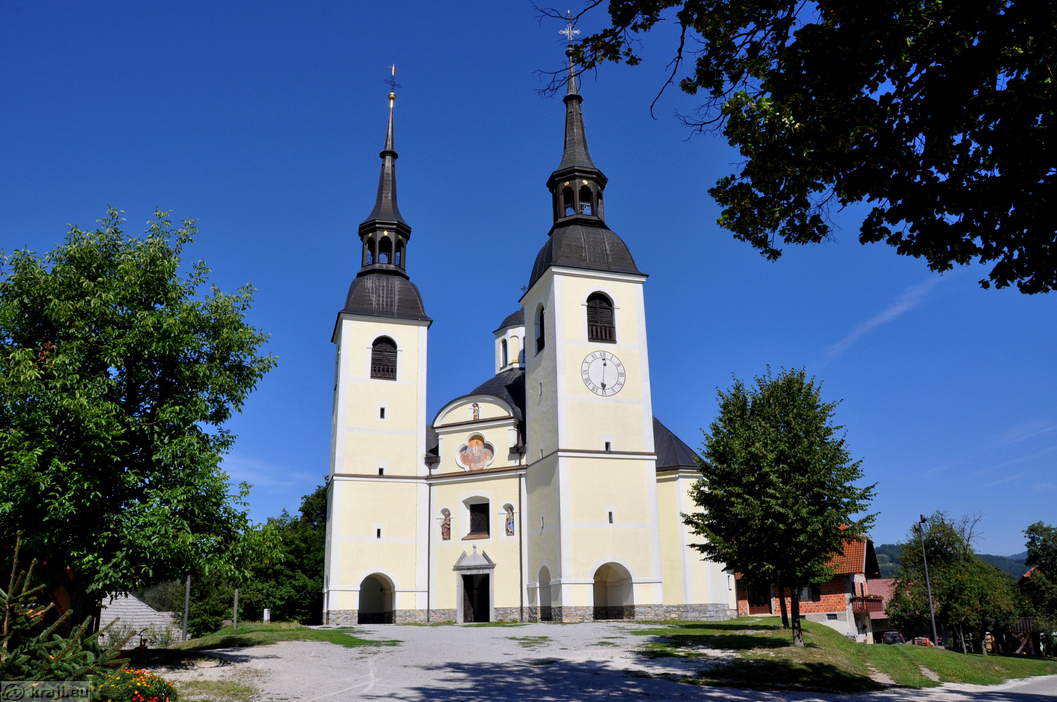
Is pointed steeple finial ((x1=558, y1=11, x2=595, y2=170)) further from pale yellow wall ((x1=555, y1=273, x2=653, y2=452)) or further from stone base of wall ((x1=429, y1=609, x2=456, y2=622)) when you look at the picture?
stone base of wall ((x1=429, y1=609, x2=456, y2=622))

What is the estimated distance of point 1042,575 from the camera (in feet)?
137

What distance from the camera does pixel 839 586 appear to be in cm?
3931

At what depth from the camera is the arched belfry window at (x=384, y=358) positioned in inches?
1474

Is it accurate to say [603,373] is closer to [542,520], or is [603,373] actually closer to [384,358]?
[542,520]

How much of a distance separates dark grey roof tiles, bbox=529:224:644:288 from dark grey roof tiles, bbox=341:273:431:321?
6.56 metres

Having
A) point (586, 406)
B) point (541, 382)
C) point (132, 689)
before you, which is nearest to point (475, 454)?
point (541, 382)

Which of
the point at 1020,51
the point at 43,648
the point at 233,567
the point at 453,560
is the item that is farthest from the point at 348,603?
the point at 1020,51

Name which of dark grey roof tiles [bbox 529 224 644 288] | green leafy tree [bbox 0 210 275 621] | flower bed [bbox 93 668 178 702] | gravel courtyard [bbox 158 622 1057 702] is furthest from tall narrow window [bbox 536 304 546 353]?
flower bed [bbox 93 668 178 702]

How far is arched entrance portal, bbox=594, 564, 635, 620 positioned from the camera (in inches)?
1203

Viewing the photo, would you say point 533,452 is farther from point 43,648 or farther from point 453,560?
point 43,648

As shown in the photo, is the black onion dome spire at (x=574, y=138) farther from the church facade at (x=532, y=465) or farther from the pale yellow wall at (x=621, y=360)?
the pale yellow wall at (x=621, y=360)

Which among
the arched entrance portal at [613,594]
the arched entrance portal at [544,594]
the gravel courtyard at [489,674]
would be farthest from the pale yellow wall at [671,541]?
the gravel courtyard at [489,674]

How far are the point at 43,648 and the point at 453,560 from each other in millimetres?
26964

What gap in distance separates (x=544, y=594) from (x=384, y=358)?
13087 millimetres
